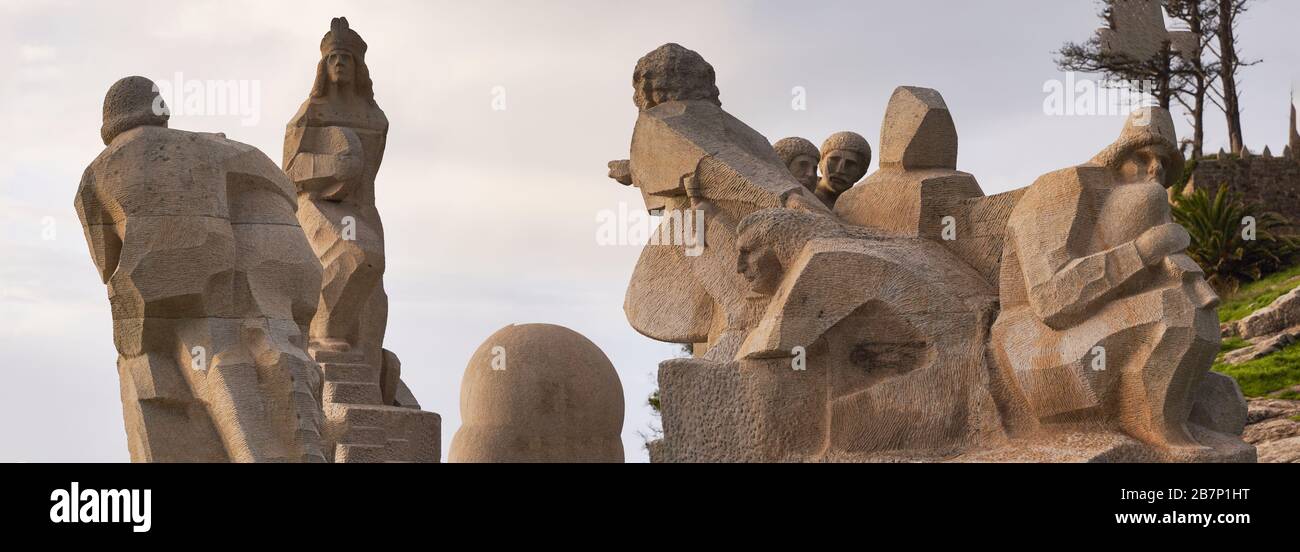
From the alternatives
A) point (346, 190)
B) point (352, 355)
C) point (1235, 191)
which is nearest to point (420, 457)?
point (352, 355)

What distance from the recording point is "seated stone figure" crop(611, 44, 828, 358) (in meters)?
10.1

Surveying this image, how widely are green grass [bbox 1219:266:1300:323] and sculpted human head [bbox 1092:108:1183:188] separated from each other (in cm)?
1923

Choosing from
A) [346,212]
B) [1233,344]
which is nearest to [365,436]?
[346,212]

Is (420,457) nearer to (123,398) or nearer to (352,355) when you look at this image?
(352,355)

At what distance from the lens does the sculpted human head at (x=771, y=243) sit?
31.5 feet

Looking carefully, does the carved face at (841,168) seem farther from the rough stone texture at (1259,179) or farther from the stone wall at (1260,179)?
the stone wall at (1260,179)

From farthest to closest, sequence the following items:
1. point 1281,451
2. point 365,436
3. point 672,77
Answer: point 1281,451 < point 365,436 < point 672,77

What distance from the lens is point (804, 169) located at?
11.6 meters

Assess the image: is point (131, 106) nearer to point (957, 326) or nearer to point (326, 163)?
point (326, 163)

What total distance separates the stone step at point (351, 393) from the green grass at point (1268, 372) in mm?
12519

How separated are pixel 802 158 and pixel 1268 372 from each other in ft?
42.4

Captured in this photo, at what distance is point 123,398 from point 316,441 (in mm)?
1049

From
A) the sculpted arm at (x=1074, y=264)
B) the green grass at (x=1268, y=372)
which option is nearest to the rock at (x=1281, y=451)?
the green grass at (x=1268, y=372)

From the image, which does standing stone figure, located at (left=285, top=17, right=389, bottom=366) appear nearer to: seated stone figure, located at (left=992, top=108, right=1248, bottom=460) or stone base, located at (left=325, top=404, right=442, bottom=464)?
stone base, located at (left=325, top=404, right=442, bottom=464)
